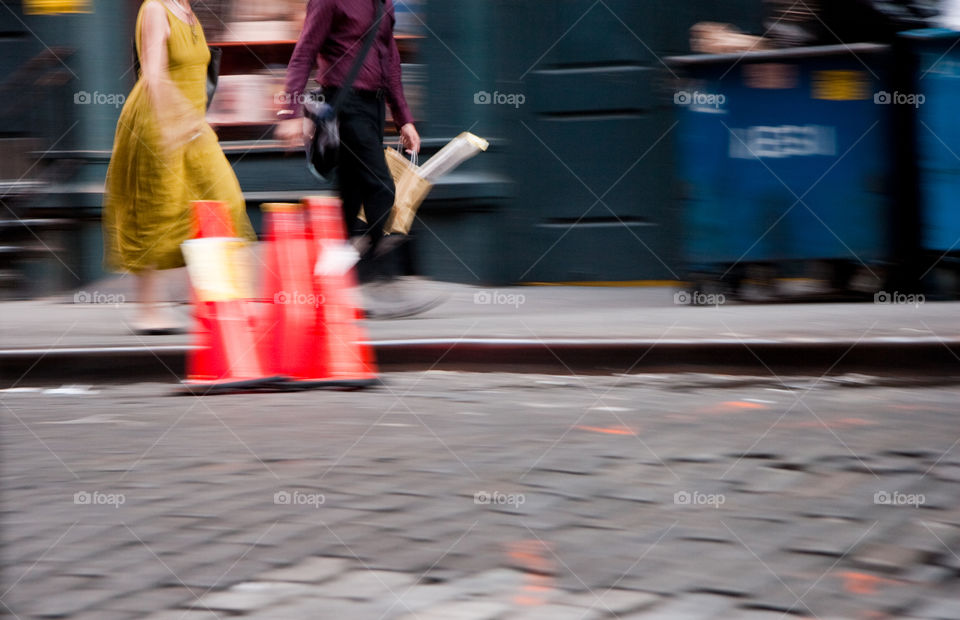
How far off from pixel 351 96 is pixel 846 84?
9.61ft

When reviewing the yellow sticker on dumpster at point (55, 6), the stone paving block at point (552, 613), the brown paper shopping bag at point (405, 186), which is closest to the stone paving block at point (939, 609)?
the stone paving block at point (552, 613)

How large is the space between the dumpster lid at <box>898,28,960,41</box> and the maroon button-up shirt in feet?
10.2

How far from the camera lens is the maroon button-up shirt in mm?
6227

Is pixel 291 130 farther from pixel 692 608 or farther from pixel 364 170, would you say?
pixel 692 608

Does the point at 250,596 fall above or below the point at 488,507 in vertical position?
above

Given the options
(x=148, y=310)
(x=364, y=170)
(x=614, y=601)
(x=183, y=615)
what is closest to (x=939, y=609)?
(x=614, y=601)

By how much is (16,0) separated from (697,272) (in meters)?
5.31

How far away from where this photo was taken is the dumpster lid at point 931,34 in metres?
6.84

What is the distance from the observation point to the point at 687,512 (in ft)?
10.4

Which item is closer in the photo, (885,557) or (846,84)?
(885,557)

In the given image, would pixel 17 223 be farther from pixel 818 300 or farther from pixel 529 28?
pixel 818 300

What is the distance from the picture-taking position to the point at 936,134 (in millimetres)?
6938

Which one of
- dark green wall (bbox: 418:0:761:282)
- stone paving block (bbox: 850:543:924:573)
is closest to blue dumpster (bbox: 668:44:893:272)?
dark green wall (bbox: 418:0:761:282)

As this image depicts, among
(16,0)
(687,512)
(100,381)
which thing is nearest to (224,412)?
(100,381)
